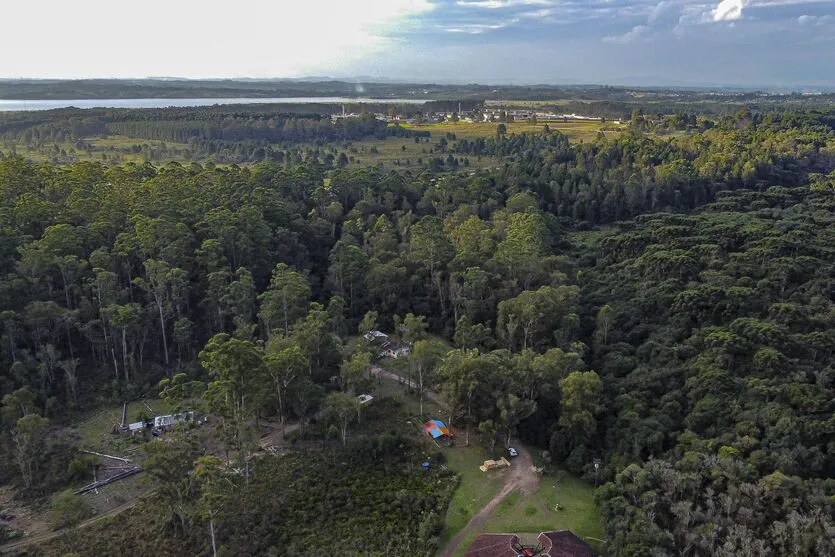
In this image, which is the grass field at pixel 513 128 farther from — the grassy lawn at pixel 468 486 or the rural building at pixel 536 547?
the rural building at pixel 536 547

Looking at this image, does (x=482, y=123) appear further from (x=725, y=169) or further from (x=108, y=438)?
(x=108, y=438)

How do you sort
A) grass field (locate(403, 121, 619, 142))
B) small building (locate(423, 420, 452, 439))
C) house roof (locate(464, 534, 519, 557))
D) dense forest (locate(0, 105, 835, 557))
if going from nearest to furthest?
1. house roof (locate(464, 534, 519, 557))
2. dense forest (locate(0, 105, 835, 557))
3. small building (locate(423, 420, 452, 439))
4. grass field (locate(403, 121, 619, 142))

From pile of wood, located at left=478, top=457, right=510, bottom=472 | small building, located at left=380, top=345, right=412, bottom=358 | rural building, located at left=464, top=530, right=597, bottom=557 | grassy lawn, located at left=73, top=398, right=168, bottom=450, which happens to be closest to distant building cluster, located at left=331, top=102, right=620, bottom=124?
small building, located at left=380, top=345, right=412, bottom=358

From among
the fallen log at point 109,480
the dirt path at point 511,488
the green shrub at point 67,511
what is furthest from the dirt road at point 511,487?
the fallen log at point 109,480

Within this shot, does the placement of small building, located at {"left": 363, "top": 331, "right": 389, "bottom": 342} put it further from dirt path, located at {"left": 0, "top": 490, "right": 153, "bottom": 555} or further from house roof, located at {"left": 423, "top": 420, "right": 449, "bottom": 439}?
dirt path, located at {"left": 0, "top": 490, "right": 153, "bottom": 555}

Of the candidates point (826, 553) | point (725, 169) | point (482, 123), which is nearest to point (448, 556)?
point (826, 553)
